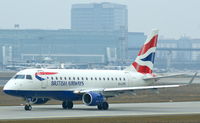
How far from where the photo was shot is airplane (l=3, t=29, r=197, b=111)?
57375 mm

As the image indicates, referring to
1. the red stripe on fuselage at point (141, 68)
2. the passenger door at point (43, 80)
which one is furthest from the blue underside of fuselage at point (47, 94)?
the red stripe on fuselage at point (141, 68)

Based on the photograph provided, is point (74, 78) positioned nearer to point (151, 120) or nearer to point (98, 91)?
point (98, 91)

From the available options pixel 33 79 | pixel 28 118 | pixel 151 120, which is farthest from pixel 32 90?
pixel 151 120

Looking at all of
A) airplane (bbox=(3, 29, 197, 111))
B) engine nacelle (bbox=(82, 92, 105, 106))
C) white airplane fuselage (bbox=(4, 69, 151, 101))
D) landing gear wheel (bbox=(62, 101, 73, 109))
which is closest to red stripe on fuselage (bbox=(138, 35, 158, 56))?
airplane (bbox=(3, 29, 197, 111))

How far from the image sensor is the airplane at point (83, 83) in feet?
188

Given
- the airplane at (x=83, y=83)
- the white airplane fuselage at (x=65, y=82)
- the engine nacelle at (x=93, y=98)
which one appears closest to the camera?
the white airplane fuselage at (x=65, y=82)

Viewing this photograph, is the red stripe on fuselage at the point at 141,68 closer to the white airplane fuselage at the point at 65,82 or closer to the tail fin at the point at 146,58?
the tail fin at the point at 146,58

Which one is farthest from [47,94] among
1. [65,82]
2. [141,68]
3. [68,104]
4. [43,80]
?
[141,68]

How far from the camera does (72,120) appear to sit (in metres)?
46.2

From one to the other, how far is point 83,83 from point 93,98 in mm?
3196

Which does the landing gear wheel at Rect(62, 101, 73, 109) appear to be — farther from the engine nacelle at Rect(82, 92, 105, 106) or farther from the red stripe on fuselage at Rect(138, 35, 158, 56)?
the red stripe on fuselage at Rect(138, 35, 158, 56)

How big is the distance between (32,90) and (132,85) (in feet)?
38.1

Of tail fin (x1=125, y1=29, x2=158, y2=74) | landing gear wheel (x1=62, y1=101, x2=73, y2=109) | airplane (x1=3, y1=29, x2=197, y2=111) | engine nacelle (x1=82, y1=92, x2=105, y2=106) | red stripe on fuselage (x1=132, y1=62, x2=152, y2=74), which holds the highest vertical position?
tail fin (x1=125, y1=29, x2=158, y2=74)

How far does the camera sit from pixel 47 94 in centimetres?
5869
